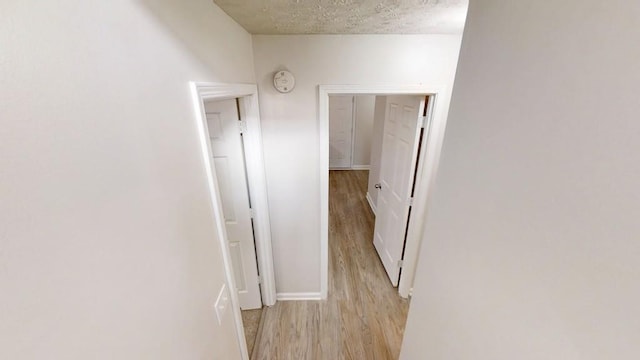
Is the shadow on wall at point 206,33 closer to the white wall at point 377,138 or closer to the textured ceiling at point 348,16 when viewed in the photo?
the textured ceiling at point 348,16

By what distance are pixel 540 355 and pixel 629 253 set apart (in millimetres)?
270

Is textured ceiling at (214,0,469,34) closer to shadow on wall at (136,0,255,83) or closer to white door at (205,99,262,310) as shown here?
shadow on wall at (136,0,255,83)

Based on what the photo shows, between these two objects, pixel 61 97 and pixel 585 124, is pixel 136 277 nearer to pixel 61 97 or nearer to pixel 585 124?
pixel 61 97

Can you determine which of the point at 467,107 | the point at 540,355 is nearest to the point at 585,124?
the point at 467,107

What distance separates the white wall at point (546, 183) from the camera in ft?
1.12

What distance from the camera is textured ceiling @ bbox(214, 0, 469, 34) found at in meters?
1.12

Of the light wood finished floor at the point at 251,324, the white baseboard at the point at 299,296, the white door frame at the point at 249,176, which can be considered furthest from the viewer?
the white baseboard at the point at 299,296

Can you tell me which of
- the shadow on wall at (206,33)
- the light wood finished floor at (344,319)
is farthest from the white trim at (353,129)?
the shadow on wall at (206,33)

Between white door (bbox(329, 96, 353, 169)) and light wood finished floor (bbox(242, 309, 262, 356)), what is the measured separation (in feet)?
12.8

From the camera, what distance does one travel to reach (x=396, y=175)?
2.40 metres

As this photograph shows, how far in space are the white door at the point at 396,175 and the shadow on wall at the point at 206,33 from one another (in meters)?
1.35

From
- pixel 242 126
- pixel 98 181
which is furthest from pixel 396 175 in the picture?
pixel 98 181

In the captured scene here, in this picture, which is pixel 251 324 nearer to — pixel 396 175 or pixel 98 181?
pixel 396 175

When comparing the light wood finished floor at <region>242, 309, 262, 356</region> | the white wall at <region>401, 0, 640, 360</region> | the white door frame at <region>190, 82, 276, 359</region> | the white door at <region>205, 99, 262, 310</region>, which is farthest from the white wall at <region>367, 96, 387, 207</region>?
the white wall at <region>401, 0, 640, 360</region>
